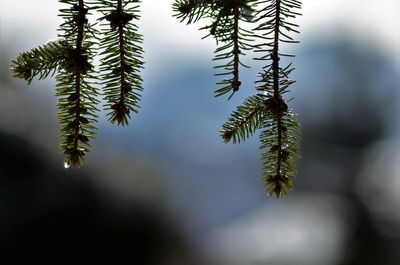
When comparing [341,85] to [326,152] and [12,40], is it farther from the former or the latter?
[12,40]

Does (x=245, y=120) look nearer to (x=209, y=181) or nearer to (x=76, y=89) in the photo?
(x=76, y=89)

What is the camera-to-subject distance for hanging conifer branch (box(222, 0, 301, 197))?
119 centimetres

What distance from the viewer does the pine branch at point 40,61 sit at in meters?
1.16

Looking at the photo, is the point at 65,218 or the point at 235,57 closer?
the point at 235,57

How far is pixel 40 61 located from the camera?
3.89 feet

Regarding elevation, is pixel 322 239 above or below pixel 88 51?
below

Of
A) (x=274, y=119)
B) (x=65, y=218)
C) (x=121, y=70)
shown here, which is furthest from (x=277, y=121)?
(x=65, y=218)

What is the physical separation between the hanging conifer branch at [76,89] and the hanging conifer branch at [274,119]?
395 mm

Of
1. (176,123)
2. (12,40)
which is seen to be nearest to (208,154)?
(176,123)

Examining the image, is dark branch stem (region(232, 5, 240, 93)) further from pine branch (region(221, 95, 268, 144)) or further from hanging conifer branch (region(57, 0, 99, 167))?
hanging conifer branch (region(57, 0, 99, 167))

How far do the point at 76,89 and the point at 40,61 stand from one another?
0.36 ft

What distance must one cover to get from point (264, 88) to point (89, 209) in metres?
14.1

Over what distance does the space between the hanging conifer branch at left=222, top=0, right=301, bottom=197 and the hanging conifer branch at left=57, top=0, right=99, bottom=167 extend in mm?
395

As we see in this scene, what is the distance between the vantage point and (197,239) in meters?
18.8
